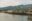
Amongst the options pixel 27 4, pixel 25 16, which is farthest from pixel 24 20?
pixel 27 4

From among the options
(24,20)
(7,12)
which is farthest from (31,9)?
(7,12)

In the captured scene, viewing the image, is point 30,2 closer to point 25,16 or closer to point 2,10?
point 25,16

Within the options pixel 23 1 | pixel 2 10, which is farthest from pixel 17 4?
pixel 2 10

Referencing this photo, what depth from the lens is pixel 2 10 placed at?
1.66ft

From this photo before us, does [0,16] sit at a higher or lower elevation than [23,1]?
lower

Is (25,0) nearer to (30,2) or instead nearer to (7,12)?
(30,2)

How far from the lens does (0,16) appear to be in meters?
0.52

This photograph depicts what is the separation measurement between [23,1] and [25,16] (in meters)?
0.16

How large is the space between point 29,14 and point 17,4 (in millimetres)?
162

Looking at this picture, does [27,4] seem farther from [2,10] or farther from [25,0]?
[2,10]

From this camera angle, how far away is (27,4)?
0.49 metres

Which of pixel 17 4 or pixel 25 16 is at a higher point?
pixel 17 4

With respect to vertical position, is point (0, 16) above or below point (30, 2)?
below

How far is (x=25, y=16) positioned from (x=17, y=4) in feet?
0.50
